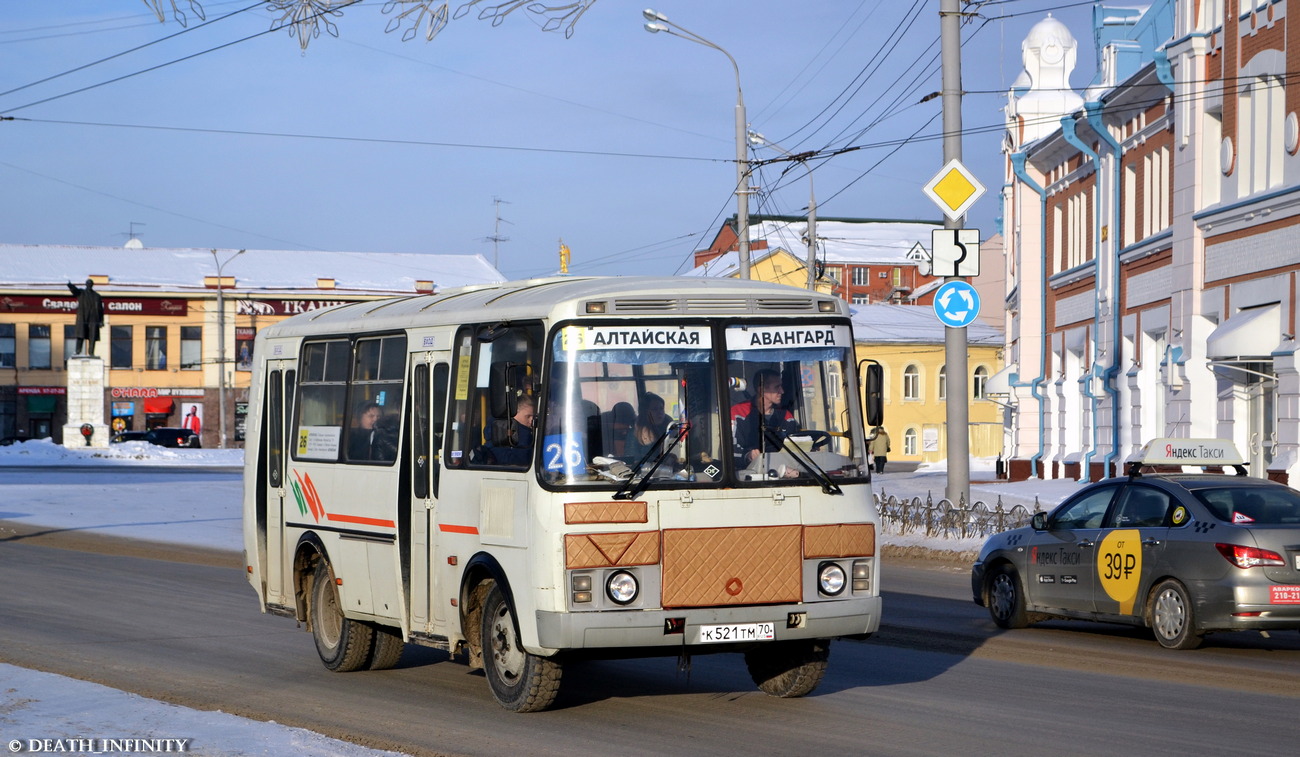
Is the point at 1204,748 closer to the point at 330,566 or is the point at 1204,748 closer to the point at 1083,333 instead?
the point at 330,566

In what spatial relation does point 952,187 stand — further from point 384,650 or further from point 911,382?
point 911,382

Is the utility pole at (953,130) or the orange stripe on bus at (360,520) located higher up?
the utility pole at (953,130)

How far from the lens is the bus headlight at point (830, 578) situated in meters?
9.11

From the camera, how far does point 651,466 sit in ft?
29.0

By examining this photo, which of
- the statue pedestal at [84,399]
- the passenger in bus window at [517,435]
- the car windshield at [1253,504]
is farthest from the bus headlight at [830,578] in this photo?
the statue pedestal at [84,399]

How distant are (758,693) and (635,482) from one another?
6.84 feet

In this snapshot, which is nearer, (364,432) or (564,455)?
(564,455)

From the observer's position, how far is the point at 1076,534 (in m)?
13.6

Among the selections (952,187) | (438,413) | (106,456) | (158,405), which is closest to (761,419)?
(438,413)

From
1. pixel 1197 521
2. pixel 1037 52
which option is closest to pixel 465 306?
pixel 1197 521

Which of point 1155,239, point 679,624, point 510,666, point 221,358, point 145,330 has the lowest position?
point 510,666

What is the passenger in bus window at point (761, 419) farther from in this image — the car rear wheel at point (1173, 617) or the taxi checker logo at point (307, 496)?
the car rear wheel at point (1173, 617)

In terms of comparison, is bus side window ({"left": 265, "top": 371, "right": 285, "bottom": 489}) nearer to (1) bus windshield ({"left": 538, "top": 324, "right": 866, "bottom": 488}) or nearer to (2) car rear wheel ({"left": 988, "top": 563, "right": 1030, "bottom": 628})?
(1) bus windshield ({"left": 538, "top": 324, "right": 866, "bottom": 488})

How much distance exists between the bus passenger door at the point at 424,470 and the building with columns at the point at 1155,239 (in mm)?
18967
